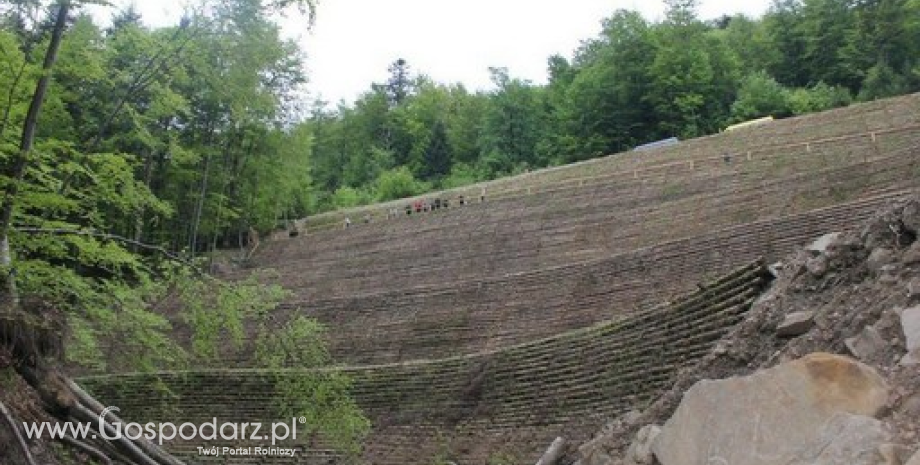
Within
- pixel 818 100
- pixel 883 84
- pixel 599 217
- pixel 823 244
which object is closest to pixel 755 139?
pixel 599 217

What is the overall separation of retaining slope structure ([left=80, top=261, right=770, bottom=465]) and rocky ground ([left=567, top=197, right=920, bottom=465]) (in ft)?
7.70

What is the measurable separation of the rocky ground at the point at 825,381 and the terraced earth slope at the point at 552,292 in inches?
104

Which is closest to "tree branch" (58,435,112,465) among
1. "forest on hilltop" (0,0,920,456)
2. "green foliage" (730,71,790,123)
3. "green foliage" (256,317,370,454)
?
"forest on hilltop" (0,0,920,456)

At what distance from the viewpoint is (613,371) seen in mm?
8531

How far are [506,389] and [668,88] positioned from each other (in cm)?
3604

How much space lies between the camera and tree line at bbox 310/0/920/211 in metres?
40.0

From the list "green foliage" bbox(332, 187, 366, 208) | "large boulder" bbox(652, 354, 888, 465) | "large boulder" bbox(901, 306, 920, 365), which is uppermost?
"green foliage" bbox(332, 187, 366, 208)

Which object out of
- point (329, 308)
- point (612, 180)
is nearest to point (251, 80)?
point (329, 308)

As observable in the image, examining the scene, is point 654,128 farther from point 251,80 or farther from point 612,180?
point 251,80

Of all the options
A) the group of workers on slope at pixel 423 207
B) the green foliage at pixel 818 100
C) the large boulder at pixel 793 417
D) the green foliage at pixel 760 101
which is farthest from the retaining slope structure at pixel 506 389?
the green foliage at pixel 760 101

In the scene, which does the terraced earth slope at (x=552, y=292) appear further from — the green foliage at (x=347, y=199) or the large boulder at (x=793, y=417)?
the green foliage at (x=347, y=199)

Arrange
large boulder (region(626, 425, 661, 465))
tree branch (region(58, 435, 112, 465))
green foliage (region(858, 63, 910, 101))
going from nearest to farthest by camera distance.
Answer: large boulder (region(626, 425, 661, 465))
tree branch (region(58, 435, 112, 465))
green foliage (region(858, 63, 910, 101))

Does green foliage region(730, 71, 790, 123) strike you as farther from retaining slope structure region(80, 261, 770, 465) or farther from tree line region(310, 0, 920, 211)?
retaining slope structure region(80, 261, 770, 465)

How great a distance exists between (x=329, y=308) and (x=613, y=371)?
874 centimetres
